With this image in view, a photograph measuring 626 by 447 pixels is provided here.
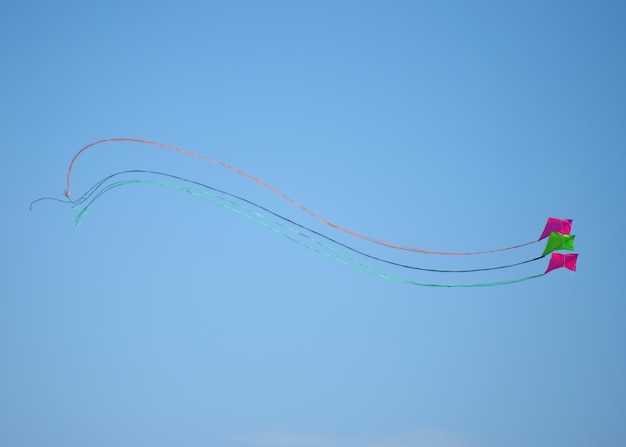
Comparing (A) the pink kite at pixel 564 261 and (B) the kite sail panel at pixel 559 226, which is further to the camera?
(A) the pink kite at pixel 564 261

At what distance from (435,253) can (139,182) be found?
426cm

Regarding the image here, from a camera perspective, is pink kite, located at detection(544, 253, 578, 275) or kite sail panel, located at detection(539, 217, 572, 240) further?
pink kite, located at detection(544, 253, 578, 275)

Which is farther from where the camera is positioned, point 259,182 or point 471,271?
point 471,271

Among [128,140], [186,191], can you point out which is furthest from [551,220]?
[128,140]

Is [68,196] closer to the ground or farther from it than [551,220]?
closer to the ground

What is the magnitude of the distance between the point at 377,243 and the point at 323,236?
779 millimetres

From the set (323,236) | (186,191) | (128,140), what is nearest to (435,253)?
(323,236)

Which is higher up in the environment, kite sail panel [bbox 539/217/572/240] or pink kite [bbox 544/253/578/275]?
kite sail panel [bbox 539/217/572/240]

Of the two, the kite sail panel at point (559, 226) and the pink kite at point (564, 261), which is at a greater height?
the kite sail panel at point (559, 226)

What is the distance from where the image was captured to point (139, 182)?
13414 mm

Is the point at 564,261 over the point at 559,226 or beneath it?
beneath

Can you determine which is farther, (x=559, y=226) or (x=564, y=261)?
(x=564, y=261)

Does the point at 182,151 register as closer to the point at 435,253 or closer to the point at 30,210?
the point at 30,210

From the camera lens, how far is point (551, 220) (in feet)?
43.2
